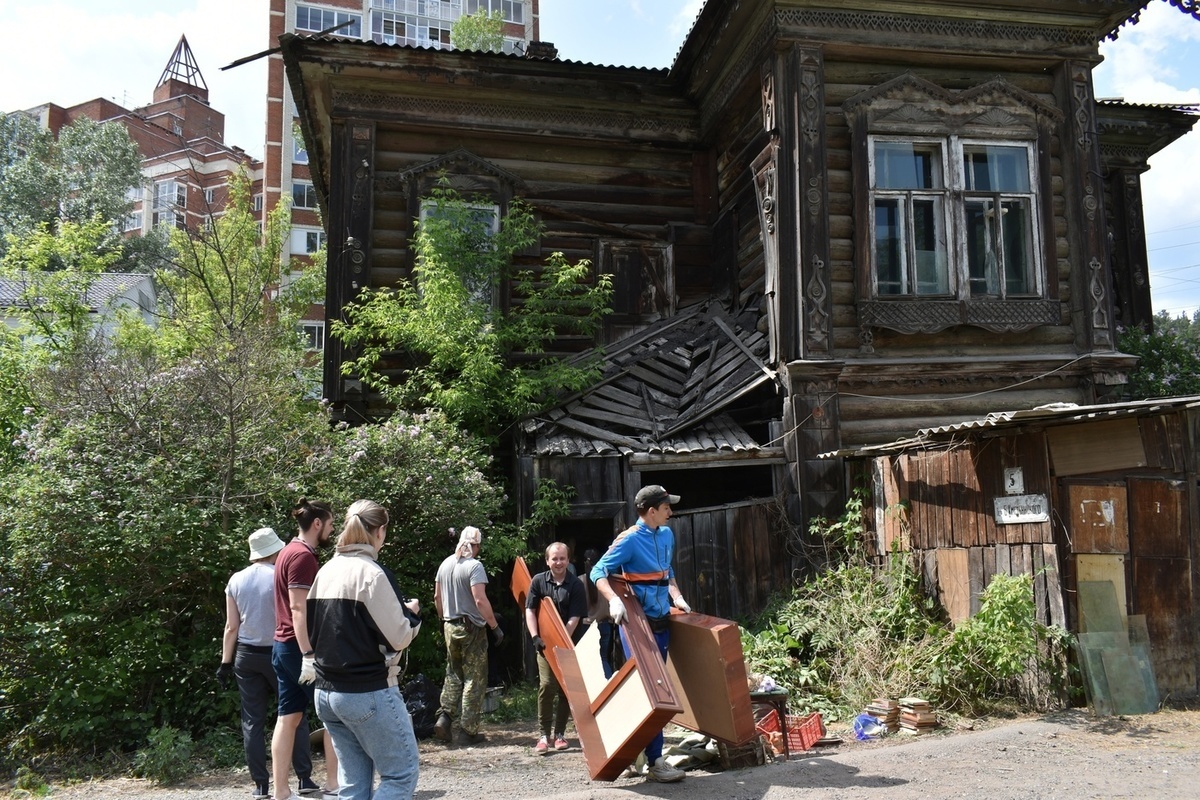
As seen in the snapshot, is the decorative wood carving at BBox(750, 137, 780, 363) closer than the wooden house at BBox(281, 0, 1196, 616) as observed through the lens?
No

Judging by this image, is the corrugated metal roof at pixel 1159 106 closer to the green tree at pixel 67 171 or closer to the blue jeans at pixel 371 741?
the blue jeans at pixel 371 741

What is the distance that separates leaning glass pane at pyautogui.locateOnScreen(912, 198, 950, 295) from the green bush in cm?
894

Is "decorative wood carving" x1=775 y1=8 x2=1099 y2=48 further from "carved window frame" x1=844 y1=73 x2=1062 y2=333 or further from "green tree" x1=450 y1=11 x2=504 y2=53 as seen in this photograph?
"green tree" x1=450 y1=11 x2=504 y2=53

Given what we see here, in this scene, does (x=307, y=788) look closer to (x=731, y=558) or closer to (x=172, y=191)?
(x=731, y=558)

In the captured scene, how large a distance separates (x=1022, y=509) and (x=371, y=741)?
5937 millimetres

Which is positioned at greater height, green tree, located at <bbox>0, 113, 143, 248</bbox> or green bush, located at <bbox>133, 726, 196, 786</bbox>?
green tree, located at <bbox>0, 113, 143, 248</bbox>

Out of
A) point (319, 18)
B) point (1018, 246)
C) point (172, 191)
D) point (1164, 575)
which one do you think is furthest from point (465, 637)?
point (172, 191)

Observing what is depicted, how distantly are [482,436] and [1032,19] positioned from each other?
840 cm

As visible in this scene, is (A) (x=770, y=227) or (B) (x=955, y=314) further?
(A) (x=770, y=227)

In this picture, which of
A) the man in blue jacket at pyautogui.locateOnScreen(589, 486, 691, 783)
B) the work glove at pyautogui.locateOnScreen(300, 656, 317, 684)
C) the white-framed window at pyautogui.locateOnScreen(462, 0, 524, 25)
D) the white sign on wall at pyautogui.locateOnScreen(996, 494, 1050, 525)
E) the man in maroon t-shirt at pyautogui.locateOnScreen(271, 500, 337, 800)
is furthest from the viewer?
the white-framed window at pyautogui.locateOnScreen(462, 0, 524, 25)

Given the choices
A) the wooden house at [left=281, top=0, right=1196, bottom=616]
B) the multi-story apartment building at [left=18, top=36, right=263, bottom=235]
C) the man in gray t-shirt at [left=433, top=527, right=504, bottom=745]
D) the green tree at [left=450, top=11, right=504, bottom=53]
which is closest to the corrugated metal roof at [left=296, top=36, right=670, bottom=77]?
the wooden house at [left=281, top=0, right=1196, bottom=616]

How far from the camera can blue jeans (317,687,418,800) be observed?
4.27m

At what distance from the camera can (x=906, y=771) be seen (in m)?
6.05

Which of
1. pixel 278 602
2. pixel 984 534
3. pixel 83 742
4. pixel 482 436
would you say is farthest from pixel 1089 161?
pixel 83 742
